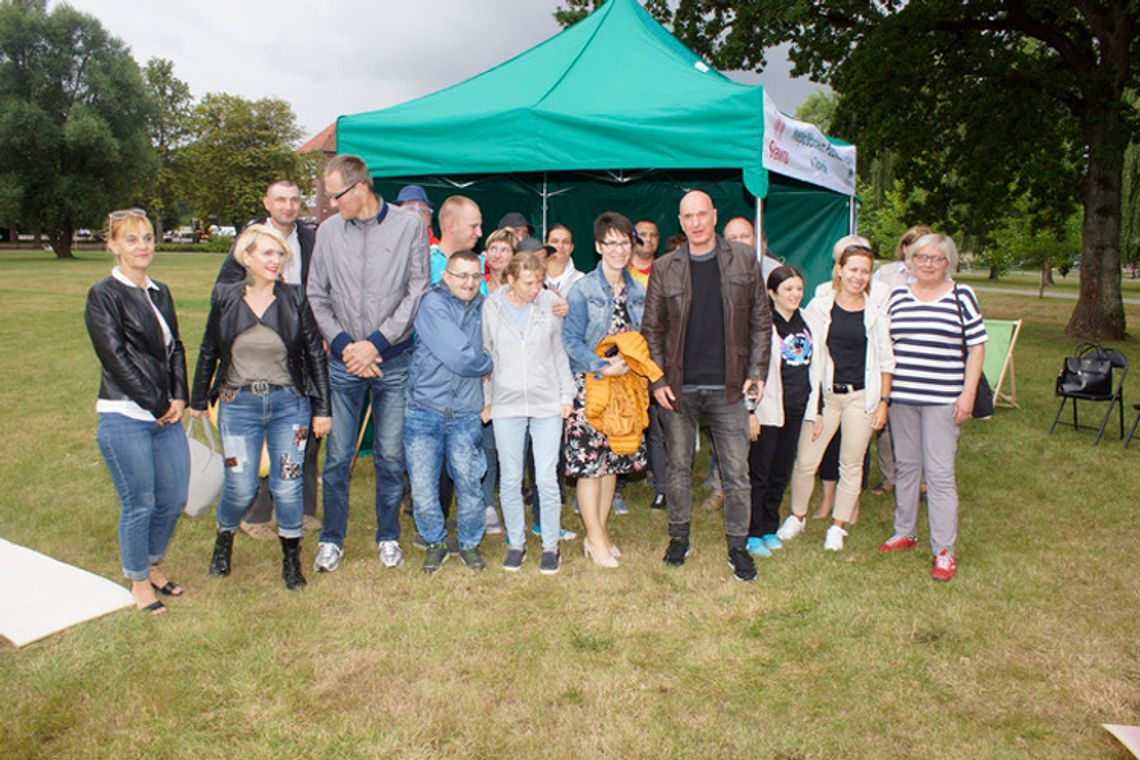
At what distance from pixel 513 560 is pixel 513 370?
1.04m

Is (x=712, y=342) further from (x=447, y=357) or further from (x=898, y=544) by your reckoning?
(x=898, y=544)

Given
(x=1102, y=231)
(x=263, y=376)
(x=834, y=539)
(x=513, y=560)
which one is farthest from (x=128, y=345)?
(x=1102, y=231)

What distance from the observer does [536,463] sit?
4.12 metres

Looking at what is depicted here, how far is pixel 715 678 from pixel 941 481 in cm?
181

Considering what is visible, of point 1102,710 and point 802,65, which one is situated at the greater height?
point 802,65

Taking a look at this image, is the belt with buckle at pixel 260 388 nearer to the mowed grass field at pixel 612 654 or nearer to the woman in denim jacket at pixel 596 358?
the mowed grass field at pixel 612 654

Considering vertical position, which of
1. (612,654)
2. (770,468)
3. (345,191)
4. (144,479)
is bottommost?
(612,654)

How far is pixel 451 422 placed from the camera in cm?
404

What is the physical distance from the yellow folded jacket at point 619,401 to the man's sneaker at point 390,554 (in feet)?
4.19

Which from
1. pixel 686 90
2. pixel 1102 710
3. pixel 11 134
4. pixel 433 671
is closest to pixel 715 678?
pixel 433 671

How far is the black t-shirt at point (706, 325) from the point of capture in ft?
13.1

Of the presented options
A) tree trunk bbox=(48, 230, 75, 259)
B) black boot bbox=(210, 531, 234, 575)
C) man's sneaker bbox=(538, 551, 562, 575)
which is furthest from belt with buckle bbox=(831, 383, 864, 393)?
tree trunk bbox=(48, 230, 75, 259)

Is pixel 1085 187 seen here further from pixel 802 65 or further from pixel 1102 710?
pixel 1102 710

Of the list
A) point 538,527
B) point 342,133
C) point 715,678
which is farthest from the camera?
point 342,133
